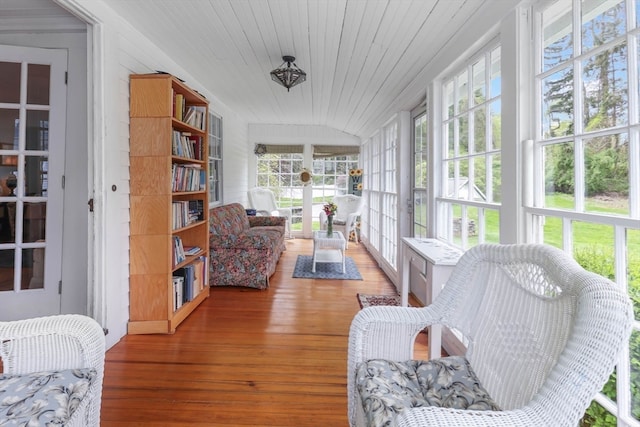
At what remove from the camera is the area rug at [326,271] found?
4.24 meters

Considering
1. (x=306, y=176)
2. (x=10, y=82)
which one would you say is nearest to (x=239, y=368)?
(x=10, y=82)

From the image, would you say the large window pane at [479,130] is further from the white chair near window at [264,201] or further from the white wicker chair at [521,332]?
the white chair near window at [264,201]

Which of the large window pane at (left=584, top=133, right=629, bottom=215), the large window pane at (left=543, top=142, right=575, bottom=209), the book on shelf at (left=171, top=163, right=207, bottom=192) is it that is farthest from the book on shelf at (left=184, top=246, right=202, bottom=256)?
the large window pane at (left=584, top=133, right=629, bottom=215)

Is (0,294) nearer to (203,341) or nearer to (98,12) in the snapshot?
(203,341)

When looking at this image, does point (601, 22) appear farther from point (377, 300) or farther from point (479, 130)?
point (377, 300)

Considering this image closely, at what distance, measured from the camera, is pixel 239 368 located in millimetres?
2070

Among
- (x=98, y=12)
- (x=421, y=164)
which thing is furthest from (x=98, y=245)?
(x=421, y=164)

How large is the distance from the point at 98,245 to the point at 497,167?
267cm

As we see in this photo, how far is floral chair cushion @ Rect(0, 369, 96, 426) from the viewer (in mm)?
931

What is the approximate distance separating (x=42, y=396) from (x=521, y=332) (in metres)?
1.57

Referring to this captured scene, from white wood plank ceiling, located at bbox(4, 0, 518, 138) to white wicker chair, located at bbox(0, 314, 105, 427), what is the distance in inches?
82.8

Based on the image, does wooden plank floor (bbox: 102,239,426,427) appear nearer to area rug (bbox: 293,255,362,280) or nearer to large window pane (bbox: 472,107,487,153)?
area rug (bbox: 293,255,362,280)

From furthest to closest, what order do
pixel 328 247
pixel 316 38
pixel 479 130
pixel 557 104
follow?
pixel 328 247 → pixel 316 38 → pixel 479 130 → pixel 557 104

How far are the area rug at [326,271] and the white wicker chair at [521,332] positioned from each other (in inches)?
114
